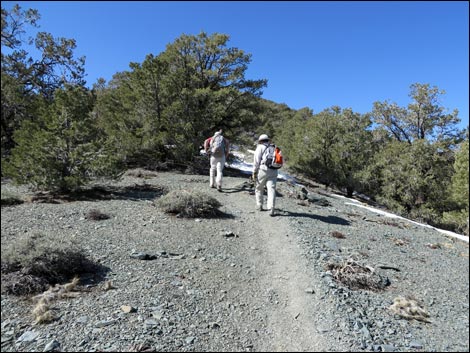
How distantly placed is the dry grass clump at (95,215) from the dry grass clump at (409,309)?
6.54 metres

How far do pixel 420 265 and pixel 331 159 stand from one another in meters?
18.2

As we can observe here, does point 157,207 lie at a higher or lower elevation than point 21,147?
lower

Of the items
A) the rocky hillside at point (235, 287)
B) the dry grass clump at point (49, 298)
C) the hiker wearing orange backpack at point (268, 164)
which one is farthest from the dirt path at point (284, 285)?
the dry grass clump at point (49, 298)

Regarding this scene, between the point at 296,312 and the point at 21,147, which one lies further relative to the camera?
the point at 21,147

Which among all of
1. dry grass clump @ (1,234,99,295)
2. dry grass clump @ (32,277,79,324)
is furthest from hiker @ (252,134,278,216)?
dry grass clump @ (32,277,79,324)

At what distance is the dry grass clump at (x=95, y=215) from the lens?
7.75m

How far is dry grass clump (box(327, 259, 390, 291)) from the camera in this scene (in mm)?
6020

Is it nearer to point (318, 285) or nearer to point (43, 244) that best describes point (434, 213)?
point (318, 285)

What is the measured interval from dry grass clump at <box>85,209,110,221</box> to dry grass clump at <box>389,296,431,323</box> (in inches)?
257

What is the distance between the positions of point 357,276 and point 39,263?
5508mm

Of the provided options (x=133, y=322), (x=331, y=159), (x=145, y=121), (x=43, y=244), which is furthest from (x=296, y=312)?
(x=331, y=159)

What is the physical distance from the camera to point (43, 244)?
509 cm

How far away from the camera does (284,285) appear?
594 cm

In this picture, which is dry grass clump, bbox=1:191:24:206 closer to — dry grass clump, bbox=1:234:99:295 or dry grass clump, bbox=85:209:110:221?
dry grass clump, bbox=1:234:99:295
